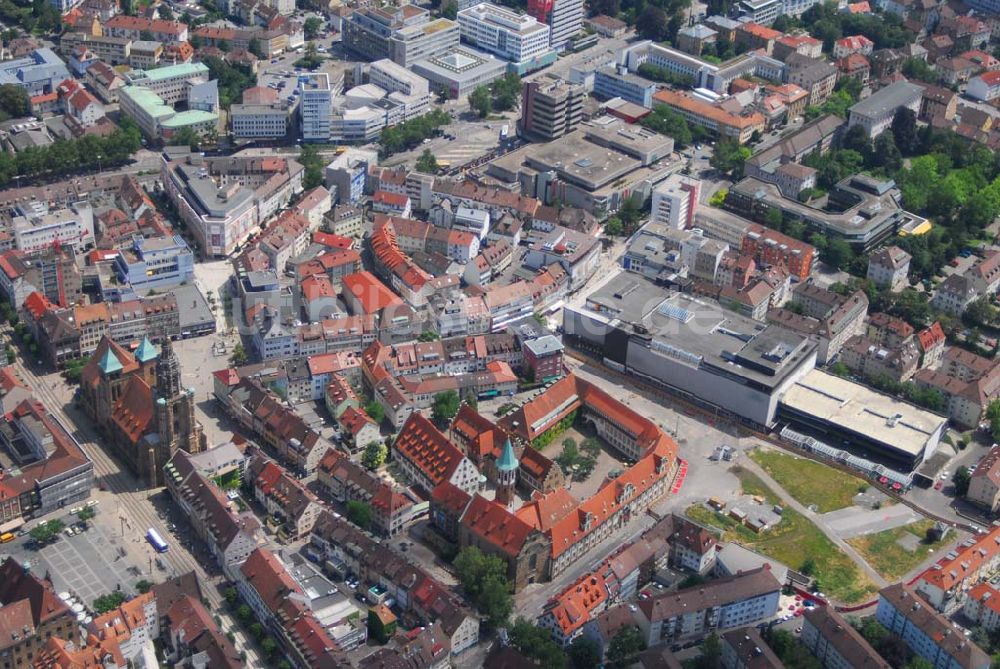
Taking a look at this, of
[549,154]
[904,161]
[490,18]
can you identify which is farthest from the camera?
[490,18]

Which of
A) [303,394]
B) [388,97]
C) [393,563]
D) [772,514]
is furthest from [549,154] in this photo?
[393,563]

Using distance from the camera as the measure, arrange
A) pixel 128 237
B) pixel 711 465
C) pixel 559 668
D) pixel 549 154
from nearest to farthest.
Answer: pixel 559 668 < pixel 711 465 < pixel 128 237 < pixel 549 154

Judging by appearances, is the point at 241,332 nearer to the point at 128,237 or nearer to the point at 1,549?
the point at 128,237

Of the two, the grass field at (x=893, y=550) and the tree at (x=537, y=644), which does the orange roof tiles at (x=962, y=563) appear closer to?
the grass field at (x=893, y=550)

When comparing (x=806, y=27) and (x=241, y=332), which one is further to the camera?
(x=806, y=27)

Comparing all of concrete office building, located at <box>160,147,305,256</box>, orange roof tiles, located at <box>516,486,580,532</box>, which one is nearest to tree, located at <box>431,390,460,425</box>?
orange roof tiles, located at <box>516,486,580,532</box>

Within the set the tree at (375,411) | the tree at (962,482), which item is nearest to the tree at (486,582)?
the tree at (375,411)
